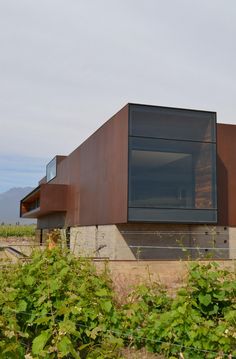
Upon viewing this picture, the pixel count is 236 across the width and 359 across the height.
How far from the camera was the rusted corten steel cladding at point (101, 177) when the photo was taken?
645 inches

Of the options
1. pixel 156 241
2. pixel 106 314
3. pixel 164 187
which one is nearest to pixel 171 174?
pixel 164 187

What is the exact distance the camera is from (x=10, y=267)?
495cm

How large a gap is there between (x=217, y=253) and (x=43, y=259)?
13.6 m

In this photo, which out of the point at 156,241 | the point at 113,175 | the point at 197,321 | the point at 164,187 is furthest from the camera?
the point at 113,175

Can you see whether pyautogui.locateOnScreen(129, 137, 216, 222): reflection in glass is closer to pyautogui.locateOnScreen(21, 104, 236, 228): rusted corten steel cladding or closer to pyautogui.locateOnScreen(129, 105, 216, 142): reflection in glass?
pyautogui.locateOnScreen(129, 105, 216, 142): reflection in glass

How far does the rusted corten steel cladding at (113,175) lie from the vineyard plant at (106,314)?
1053 cm

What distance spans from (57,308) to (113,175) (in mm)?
13698

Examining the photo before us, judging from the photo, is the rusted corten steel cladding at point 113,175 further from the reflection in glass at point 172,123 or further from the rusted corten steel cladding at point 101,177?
the reflection in glass at point 172,123

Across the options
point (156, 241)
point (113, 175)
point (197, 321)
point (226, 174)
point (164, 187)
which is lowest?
point (197, 321)

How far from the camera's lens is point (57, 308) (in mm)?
3975

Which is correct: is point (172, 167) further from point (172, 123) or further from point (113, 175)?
point (113, 175)

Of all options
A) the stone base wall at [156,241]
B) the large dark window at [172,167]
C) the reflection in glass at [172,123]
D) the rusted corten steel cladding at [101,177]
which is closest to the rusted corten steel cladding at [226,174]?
the stone base wall at [156,241]

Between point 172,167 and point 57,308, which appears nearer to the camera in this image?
point 57,308

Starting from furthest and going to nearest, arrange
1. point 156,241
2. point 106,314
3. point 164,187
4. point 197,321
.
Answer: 1. point 156,241
2. point 164,187
3. point 106,314
4. point 197,321
